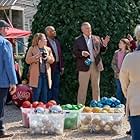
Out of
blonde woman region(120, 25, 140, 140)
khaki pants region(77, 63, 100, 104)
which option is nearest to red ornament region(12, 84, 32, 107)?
khaki pants region(77, 63, 100, 104)

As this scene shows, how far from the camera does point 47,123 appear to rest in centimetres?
789

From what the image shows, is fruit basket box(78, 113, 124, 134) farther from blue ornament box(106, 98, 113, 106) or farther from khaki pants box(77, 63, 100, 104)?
khaki pants box(77, 63, 100, 104)

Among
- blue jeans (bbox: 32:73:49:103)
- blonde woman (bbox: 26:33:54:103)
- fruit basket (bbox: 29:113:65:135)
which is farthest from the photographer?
blue jeans (bbox: 32:73:49:103)

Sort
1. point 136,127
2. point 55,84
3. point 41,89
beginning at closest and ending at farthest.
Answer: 1. point 136,127
2. point 41,89
3. point 55,84

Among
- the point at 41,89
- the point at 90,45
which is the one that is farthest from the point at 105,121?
the point at 90,45

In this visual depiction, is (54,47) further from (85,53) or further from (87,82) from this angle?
(87,82)

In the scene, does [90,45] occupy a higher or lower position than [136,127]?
higher

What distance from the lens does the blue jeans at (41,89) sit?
381 inches

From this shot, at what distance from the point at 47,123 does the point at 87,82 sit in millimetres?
2382

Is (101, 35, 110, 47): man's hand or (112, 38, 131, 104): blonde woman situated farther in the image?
(101, 35, 110, 47): man's hand

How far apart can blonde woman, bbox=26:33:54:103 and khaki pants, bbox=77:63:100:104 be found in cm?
72

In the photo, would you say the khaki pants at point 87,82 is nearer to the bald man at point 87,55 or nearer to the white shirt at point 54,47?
the bald man at point 87,55

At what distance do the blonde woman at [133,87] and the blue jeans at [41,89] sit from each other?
15.2 feet

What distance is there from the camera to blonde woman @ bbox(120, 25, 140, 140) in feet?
16.4
